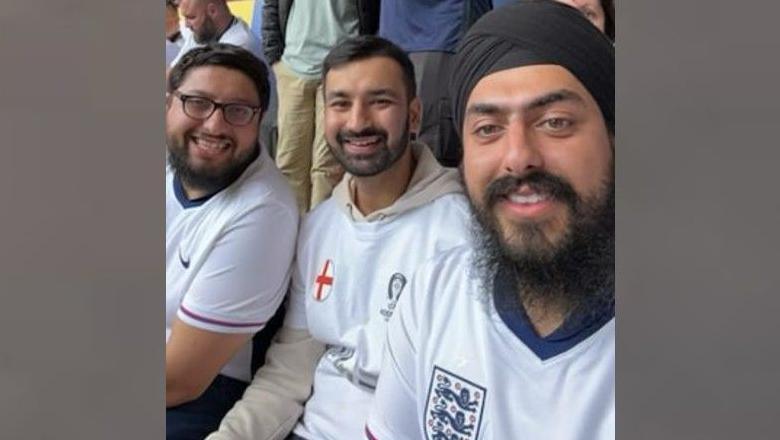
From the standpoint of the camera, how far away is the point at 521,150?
1.64m

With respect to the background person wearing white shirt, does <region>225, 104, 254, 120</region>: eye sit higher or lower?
higher

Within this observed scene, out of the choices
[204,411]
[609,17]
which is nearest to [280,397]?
[204,411]

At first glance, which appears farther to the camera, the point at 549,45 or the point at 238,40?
the point at 238,40

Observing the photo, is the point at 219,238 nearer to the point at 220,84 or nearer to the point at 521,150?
the point at 220,84

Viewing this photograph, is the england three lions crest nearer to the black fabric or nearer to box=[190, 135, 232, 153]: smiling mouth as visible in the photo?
the black fabric

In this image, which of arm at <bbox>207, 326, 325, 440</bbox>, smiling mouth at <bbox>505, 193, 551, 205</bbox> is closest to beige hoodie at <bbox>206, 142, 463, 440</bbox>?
arm at <bbox>207, 326, 325, 440</bbox>

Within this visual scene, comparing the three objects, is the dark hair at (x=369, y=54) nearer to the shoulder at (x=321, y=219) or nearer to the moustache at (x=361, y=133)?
the moustache at (x=361, y=133)

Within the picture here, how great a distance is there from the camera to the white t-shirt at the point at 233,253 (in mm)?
1975

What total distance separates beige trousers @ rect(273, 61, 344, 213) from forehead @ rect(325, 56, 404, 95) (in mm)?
67

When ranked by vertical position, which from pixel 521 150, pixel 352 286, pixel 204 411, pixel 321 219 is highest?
pixel 521 150

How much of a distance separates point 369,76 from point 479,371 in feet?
1.83

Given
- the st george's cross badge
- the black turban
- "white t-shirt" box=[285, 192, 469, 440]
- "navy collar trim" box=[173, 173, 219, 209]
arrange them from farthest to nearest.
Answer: "navy collar trim" box=[173, 173, 219, 209] → the st george's cross badge → "white t-shirt" box=[285, 192, 469, 440] → the black turban

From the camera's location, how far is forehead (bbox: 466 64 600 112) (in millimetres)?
1614
